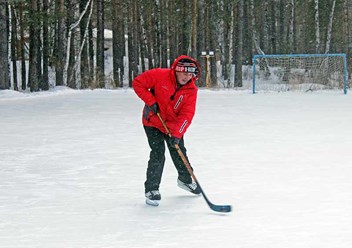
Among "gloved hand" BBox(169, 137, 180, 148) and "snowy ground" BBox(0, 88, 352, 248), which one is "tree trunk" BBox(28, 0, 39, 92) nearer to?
"snowy ground" BBox(0, 88, 352, 248)

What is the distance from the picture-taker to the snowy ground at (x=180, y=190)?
5195 mm

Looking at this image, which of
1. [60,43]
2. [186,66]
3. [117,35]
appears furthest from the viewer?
[117,35]

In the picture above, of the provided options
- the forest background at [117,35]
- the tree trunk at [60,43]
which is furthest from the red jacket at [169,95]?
the tree trunk at [60,43]

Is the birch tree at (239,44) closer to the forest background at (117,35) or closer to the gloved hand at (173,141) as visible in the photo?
the forest background at (117,35)

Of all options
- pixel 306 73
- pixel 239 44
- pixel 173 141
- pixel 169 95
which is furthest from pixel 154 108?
pixel 239 44

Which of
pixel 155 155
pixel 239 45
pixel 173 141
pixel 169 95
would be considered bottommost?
pixel 155 155

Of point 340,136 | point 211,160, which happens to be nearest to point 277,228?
point 211,160

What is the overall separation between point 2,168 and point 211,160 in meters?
2.67

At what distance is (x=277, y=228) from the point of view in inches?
211

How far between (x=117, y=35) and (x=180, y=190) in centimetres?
2976

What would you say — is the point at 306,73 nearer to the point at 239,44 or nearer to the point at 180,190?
the point at 239,44

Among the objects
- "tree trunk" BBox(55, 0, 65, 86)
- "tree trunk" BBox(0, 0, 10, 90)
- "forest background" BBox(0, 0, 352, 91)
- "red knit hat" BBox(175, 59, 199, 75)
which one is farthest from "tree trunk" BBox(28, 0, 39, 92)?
"red knit hat" BBox(175, 59, 199, 75)

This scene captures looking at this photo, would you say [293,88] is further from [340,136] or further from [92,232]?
[92,232]

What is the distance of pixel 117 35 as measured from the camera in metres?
36.2
